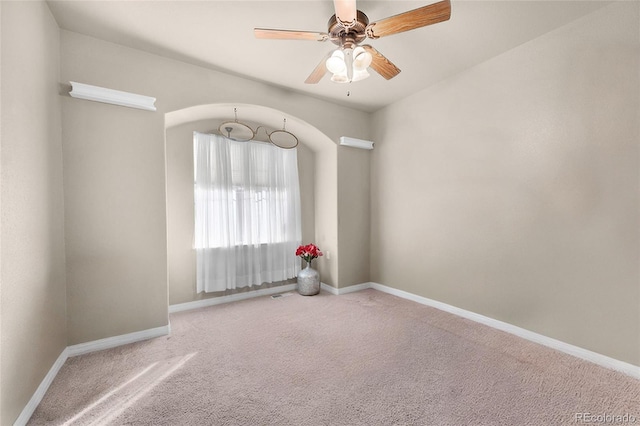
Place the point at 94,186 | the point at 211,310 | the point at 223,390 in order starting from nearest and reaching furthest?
the point at 223,390
the point at 94,186
the point at 211,310

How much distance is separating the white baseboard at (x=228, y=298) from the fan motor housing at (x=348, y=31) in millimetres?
3314

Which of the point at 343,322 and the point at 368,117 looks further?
the point at 368,117

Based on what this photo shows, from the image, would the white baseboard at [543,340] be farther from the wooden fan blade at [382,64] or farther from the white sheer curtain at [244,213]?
the wooden fan blade at [382,64]

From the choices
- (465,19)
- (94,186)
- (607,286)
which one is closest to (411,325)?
(607,286)

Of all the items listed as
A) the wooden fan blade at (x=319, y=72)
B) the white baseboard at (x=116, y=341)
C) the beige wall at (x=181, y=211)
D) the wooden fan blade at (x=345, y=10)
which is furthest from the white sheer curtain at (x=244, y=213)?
the wooden fan blade at (x=345, y=10)

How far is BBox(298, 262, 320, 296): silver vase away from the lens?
3922mm

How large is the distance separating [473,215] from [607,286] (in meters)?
1.18

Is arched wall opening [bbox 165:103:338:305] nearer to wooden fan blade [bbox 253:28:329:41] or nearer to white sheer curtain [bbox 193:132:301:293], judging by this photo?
white sheer curtain [bbox 193:132:301:293]

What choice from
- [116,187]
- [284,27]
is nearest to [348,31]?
[284,27]

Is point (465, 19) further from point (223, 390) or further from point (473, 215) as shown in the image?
point (223, 390)

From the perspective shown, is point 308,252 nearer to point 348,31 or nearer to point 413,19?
point 348,31

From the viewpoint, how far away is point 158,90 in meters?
2.69

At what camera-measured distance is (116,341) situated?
2465 mm

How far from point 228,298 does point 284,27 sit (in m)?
3.28
